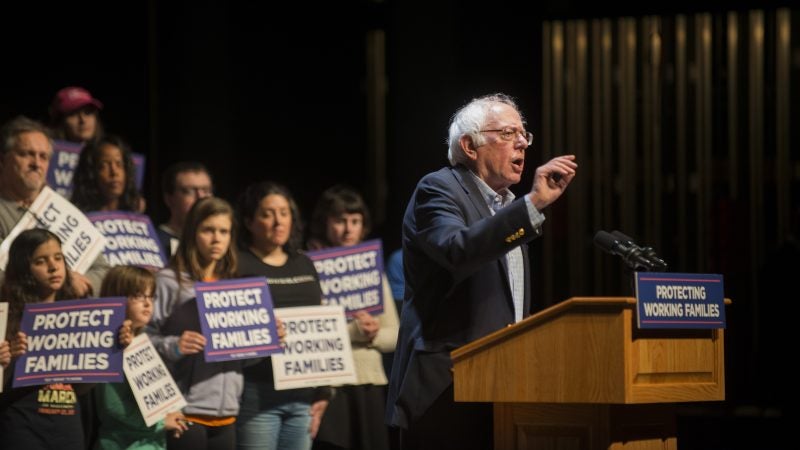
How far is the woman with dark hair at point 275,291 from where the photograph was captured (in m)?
5.23

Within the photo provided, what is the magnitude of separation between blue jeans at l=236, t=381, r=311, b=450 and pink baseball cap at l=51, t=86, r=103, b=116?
1336mm

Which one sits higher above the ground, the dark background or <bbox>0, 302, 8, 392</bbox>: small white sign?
the dark background

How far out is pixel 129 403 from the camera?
15.9 feet

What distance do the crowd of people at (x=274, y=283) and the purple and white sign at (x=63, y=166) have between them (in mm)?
30

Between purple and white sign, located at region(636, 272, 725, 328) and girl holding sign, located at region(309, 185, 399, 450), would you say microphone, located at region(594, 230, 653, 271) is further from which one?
girl holding sign, located at region(309, 185, 399, 450)

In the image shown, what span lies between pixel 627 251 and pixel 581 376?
0.38 metres

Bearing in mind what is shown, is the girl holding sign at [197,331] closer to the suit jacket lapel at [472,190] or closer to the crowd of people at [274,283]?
the crowd of people at [274,283]

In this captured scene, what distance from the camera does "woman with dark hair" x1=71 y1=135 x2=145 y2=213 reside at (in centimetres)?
520

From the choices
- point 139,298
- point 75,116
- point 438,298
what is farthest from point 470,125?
point 75,116

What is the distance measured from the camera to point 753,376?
7375mm

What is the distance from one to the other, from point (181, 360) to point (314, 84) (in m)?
3.17

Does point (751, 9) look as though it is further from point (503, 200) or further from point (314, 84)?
point (503, 200)

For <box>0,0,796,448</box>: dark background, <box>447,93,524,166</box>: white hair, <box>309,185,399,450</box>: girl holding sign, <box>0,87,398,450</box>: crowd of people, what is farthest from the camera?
<box>0,0,796,448</box>: dark background

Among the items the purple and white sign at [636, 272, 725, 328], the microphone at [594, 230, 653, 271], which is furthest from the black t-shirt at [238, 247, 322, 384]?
the purple and white sign at [636, 272, 725, 328]
